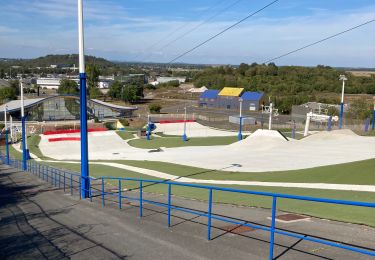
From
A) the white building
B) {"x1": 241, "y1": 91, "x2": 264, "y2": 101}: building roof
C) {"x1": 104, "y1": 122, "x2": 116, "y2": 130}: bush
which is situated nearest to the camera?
{"x1": 104, "y1": 122, "x2": 116, "y2": 130}: bush

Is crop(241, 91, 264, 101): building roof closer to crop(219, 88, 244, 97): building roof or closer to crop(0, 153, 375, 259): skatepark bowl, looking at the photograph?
crop(219, 88, 244, 97): building roof

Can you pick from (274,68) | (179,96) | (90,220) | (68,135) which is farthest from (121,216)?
(274,68)

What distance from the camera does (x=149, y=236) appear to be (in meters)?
9.47

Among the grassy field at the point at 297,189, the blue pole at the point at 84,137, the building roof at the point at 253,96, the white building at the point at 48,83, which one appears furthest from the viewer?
the white building at the point at 48,83

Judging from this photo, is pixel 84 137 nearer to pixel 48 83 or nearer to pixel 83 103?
pixel 83 103

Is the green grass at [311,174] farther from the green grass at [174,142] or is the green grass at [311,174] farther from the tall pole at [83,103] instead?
the green grass at [174,142]

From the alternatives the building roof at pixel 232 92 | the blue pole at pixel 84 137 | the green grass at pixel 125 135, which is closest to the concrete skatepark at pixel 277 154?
the green grass at pixel 125 135

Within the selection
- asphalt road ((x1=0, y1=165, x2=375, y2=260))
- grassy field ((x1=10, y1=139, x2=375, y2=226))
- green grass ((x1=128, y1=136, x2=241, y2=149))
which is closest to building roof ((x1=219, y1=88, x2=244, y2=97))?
green grass ((x1=128, y1=136, x2=241, y2=149))

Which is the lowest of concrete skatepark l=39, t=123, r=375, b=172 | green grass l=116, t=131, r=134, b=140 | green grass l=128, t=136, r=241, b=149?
green grass l=116, t=131, r=134, b=140

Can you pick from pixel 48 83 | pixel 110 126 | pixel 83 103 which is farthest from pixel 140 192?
pixel 48 83

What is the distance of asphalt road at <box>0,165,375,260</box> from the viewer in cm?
786

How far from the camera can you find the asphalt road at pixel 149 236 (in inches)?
310

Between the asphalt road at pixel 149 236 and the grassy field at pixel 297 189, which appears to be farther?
the grassy field at pixel 297 189

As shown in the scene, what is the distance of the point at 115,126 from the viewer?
2987 inches
